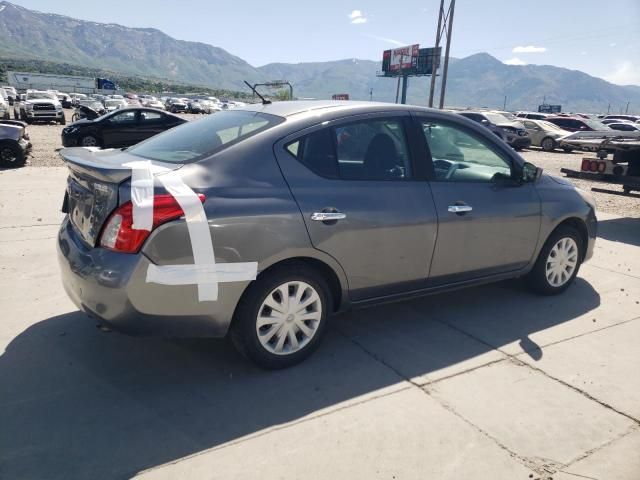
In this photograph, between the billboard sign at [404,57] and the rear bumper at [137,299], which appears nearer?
the rear bumper at [137,299]

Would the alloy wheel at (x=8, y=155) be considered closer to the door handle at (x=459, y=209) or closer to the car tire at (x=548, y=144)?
the door handle at (x=459, y=209)

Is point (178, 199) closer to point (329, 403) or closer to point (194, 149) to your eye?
point (194, 149)

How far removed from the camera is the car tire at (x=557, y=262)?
186 inches

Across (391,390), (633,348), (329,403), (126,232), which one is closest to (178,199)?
(126,232)

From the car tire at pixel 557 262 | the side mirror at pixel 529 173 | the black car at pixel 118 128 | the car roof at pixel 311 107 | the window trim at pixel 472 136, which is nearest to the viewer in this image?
the car roof at pixel 311 107

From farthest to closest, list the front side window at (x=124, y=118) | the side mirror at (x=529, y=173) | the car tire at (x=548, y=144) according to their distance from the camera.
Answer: the car tire at (x=548, y=144), the front side window at (x=124, y=118), the side mirror at (x=529, y=173)

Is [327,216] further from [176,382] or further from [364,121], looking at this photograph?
[176,382]

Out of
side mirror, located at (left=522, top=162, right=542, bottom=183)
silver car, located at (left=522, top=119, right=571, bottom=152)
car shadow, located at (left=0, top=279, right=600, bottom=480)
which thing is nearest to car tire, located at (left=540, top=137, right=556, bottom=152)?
silver car, located at (left=522, top=119, right=571, bottom=152)

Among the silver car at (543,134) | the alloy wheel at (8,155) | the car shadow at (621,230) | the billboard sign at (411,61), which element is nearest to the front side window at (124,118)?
the alloy wheel at (8,155)

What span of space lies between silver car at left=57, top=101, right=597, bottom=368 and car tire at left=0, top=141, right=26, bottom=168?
9.25 m

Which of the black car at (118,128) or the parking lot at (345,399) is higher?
the black car at (118,128)

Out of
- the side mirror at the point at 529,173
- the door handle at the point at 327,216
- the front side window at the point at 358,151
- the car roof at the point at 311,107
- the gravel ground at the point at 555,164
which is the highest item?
the car roof at the point at 311,107

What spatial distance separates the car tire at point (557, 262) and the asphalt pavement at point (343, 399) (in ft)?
1.07

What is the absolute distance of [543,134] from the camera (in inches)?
958
